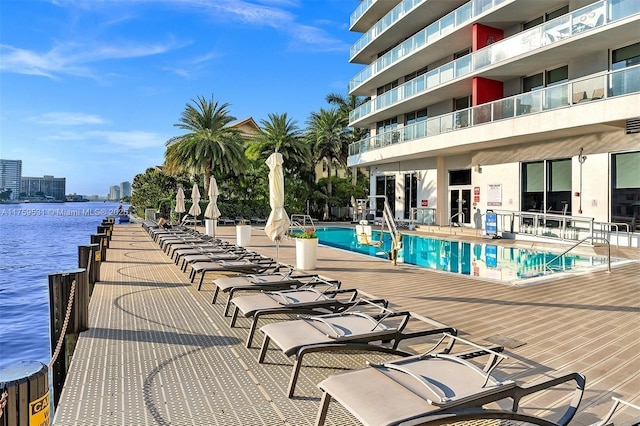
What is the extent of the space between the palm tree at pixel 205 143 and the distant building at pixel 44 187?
9824 cm

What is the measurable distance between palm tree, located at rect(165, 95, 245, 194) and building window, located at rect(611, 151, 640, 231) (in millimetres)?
21909

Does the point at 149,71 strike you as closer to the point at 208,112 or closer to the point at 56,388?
the point at 208,112

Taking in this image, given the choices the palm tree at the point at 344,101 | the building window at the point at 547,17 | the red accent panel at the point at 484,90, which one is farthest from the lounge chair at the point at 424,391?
the palm tree at the point at 344,101

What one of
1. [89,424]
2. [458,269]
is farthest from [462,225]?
[89,424]

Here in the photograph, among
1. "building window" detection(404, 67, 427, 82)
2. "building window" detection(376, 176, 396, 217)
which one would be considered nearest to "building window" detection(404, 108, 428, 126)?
"building window" detection(404, 67, 427, 82)

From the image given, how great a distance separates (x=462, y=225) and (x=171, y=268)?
1728 cm

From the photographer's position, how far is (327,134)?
37781mm

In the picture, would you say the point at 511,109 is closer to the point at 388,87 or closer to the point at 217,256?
the point at 217,256

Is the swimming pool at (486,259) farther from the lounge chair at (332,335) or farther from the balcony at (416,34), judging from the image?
the balcony at (416,34)

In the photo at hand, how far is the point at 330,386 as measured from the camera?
2.88 metres

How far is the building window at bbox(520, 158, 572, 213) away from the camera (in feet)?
60.3

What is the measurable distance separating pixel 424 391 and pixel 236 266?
238 inches

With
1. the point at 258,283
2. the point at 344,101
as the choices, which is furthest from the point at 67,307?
the point at 344,101

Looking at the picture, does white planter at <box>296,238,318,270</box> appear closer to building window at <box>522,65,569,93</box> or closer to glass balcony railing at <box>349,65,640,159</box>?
glass balcony railing at <box>349,65,640,159</box>
